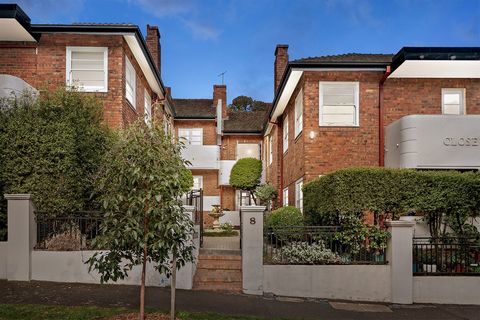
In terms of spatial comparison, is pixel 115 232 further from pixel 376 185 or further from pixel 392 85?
pixel 392 85

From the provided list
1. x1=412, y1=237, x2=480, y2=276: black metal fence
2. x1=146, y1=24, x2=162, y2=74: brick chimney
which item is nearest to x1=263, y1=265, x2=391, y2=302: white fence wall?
x1=412, y1=237, x2=480, y2=276: black metal fence

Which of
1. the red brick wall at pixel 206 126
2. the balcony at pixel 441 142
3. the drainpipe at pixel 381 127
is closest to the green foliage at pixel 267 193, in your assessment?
the red brick wall at pixel 206 126

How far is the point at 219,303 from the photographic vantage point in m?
8.49

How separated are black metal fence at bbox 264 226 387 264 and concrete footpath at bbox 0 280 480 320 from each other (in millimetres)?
903

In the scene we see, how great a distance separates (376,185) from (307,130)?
15.8 ft

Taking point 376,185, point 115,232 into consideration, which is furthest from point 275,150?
point 115,232

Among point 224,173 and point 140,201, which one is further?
point 224,173

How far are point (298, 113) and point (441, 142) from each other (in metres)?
5.06

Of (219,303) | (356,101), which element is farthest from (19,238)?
(356,101)

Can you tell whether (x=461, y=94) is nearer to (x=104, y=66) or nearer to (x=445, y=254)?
(x=445, y=254)

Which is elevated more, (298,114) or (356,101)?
(356,101)

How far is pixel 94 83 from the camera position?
45.0ft

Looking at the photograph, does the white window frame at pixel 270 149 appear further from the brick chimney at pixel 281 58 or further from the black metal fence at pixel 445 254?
the black metal fence at pixel 445 254

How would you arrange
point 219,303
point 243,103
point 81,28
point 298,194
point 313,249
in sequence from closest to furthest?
point 219,303 < point 313,249 < point 81,28 < point 298,194 < point 243,103
